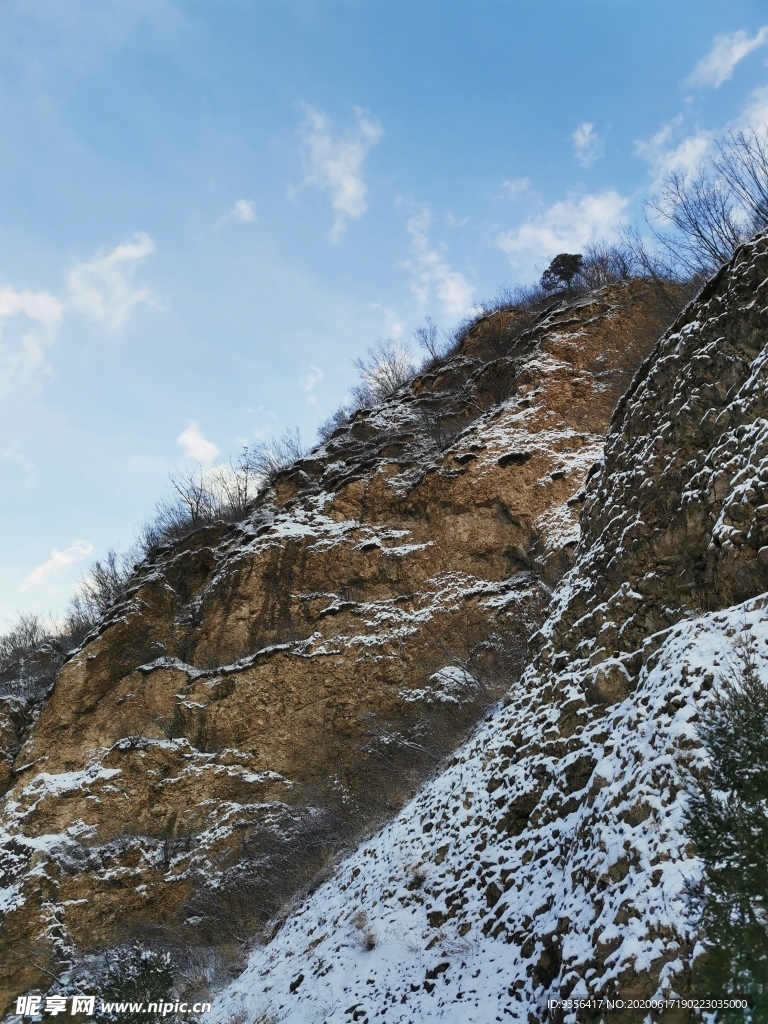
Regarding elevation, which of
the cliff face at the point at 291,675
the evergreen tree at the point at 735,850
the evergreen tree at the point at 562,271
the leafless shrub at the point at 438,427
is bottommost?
the evergreen tree at the point at 735,850

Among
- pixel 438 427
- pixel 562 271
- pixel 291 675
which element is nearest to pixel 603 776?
pixel 291 675

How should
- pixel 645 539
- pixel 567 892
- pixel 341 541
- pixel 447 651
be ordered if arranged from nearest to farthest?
pixel 567 892
pixel 645 539
pixel 447 651
pixel 341 541

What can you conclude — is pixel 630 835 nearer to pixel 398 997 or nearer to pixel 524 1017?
pixel 524 1017

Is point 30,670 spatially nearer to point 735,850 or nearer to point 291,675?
point 291,675

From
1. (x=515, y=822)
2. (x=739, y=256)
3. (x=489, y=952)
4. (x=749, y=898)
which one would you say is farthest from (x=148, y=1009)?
(x=739, y=256)

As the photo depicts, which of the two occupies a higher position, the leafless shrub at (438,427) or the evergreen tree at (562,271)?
the evergreen tree at (562,271)

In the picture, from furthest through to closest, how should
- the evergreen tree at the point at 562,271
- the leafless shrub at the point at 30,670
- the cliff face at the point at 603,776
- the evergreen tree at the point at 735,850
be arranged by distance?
the evergreen tree at the point at 562,271 < the leafless shrub at the point at 30,670 < the cliff face at the point at 603,776 < the evergreen tree at the point at 735,850

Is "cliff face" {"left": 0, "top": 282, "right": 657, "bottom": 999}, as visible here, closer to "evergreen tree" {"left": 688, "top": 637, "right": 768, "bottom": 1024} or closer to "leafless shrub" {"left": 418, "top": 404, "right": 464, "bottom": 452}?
"leafless shrub" {"left": 418, "top": 404, "right": 464, "bottom": 452}

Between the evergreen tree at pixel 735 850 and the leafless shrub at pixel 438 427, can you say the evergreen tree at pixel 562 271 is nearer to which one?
the leafless shrub at pixel 438 427

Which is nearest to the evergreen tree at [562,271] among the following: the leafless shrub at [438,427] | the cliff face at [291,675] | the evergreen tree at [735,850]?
the cliff face at [291,675]

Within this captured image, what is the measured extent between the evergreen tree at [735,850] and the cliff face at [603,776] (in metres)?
0.24

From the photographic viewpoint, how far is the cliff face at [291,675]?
1477 centimetres

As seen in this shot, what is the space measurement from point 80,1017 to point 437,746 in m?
8.80

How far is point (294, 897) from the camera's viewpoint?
13000 millimetres
